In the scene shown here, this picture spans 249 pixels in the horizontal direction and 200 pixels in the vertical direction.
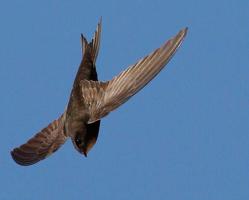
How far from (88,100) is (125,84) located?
0.48 metres

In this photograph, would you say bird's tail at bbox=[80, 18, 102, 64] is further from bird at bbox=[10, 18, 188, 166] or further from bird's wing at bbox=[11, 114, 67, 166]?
bird's wing at bbox=[11, 114, 67, 166]

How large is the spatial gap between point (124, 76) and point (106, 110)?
11.0 inches

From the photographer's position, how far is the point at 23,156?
802 cm

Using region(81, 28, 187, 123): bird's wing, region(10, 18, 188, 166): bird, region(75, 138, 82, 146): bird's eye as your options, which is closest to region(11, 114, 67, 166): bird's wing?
region(10, 18, 188, 166): bird

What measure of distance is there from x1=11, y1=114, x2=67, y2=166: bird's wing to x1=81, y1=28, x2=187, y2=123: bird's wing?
50 cm

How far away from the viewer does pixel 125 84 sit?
737cm

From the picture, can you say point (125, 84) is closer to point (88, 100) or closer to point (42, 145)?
point (88, 100)

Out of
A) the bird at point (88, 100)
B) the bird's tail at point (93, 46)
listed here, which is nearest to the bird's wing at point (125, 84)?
the bird at point (88, 100)

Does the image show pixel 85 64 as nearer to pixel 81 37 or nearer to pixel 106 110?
pixel 81 37

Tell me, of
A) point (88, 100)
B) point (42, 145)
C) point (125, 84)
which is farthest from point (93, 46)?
point (42, 145)

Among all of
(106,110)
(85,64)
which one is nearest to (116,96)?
(106,110)

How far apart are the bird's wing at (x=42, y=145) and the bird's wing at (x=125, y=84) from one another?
500 mm

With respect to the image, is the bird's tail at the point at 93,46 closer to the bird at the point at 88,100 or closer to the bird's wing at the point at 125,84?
the bird at the point at 88,100

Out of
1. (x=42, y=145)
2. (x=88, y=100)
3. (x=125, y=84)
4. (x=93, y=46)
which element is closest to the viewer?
(x=125, y=84)
